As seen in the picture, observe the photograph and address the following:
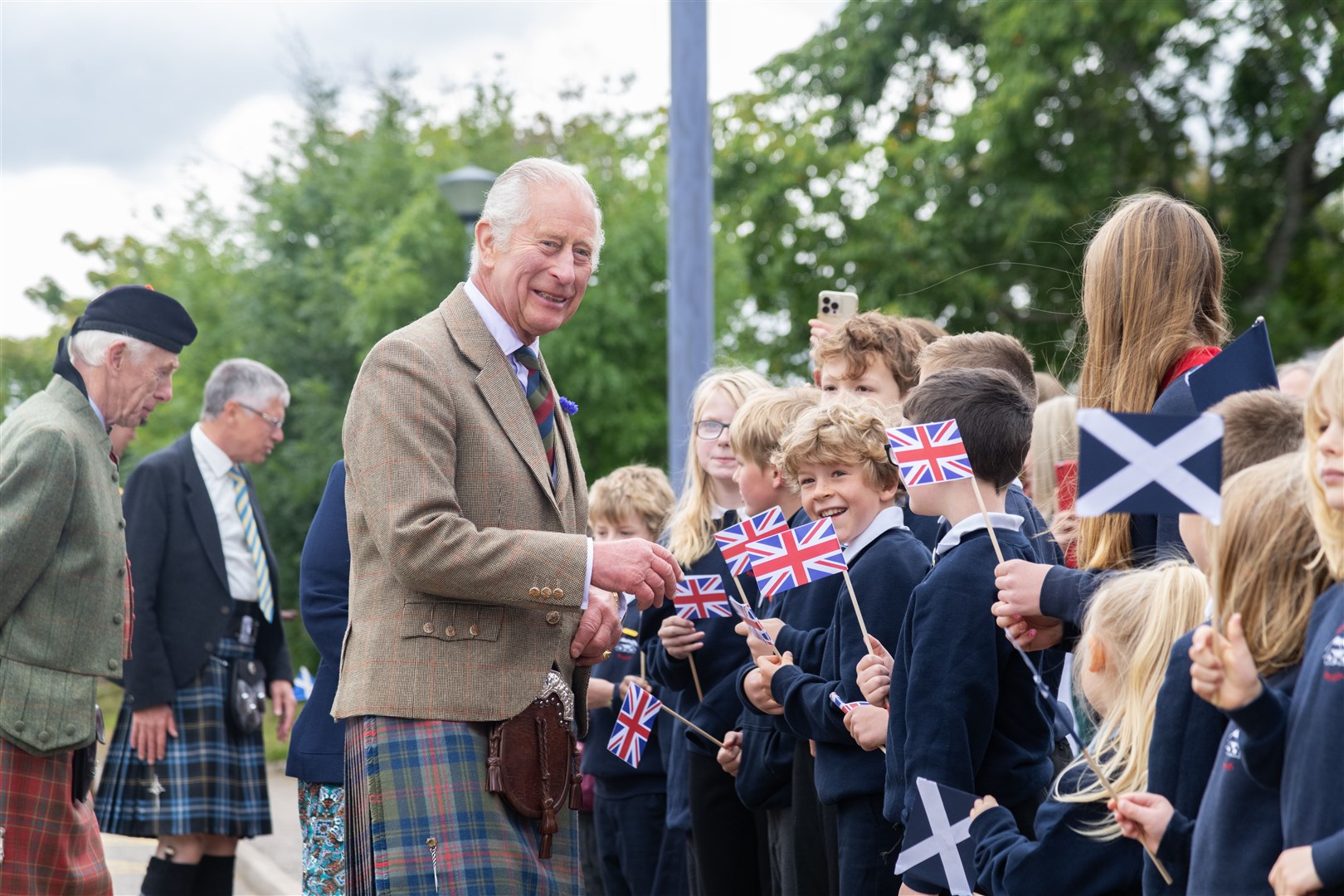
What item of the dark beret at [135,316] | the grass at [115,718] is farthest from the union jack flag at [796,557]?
the grass at [115,718]

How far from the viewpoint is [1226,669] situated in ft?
7.00

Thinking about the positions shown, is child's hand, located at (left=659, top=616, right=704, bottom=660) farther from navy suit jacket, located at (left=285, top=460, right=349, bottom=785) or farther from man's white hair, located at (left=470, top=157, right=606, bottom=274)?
man's white hair, located at (left=470, top=157, right=606, bottom=274)

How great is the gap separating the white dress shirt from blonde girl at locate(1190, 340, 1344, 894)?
5065 mm

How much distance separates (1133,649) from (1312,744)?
649mm

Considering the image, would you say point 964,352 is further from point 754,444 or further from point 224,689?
point 224,689

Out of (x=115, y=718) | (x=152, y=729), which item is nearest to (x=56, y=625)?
(x=152, y=729)

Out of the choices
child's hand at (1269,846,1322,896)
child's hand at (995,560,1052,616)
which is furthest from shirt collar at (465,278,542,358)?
child's hand at (1269,846,1322,896)

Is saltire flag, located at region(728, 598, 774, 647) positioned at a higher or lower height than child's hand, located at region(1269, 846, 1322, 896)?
lower

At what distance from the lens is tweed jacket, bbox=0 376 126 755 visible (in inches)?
179

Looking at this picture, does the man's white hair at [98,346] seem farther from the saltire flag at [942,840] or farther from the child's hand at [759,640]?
the saltire flag at [942,840]

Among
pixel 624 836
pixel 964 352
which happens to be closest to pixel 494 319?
pixel 964 352

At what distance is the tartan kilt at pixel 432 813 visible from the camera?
3279mm

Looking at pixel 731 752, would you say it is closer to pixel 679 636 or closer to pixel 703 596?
pixel 679 636

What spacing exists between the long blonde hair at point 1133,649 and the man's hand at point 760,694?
1.40 meters
